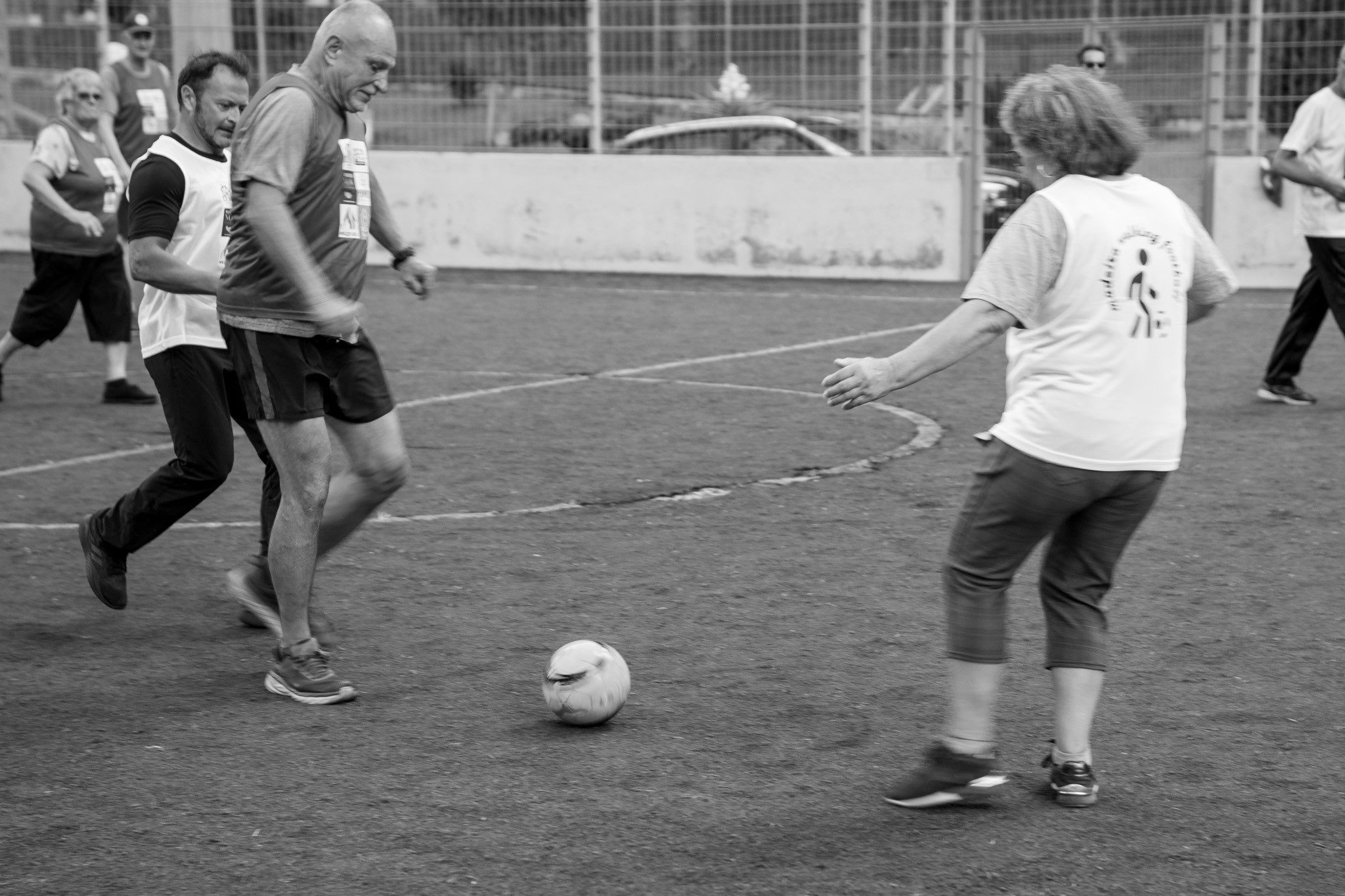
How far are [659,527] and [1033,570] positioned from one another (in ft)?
5.09

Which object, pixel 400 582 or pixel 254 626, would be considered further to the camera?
pixel 400 582

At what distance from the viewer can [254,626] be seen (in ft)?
18.4

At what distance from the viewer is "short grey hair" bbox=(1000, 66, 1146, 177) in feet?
12.3

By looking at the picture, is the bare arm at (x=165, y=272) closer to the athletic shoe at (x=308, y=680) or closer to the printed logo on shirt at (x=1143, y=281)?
the athletic shoe at (x=308, y=680)

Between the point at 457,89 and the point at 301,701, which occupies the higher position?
the point at 457,89

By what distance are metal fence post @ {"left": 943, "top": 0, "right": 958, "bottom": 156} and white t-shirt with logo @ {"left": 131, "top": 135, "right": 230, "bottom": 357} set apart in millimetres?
12441

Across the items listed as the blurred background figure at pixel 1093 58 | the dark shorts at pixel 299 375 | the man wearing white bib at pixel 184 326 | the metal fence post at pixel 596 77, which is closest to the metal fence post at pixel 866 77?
the blurred background figure at pixel 1093 58

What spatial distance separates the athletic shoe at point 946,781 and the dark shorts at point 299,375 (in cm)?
205

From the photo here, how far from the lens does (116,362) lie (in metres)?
10.1

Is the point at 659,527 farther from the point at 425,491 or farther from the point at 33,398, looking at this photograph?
the point at 33,398

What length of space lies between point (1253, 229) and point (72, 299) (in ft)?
37.6

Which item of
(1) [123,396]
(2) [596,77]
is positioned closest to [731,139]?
(2) [596,77]

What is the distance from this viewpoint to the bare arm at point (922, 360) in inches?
144

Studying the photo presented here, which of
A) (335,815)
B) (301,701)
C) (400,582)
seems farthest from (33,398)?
(335,815)
